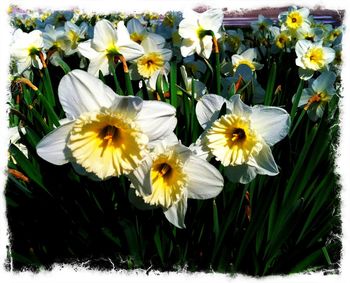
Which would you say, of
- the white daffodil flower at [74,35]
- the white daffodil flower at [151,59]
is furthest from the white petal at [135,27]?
the white daffodil flower at [74,35]

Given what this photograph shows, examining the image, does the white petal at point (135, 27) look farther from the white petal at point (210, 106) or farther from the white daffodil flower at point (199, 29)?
the white petal at point (210, 106)

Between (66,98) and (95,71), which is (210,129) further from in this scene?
(95,71)

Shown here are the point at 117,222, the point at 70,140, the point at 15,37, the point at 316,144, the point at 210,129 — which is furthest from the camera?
the point at 15,37

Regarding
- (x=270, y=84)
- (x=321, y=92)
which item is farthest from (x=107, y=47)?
(x=321, y=92)

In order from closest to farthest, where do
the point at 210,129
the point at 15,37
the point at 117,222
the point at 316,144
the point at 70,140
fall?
the point at 70,140 → the point at 210,129 → the point at 117,222 → the point at 316,144 → the point at 15,37

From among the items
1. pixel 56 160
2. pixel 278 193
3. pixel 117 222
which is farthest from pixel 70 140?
pixel 278 193

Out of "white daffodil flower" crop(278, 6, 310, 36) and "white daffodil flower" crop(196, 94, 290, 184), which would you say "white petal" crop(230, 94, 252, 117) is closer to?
"white daffodil flower" crop(196, 94, 290, 184)
